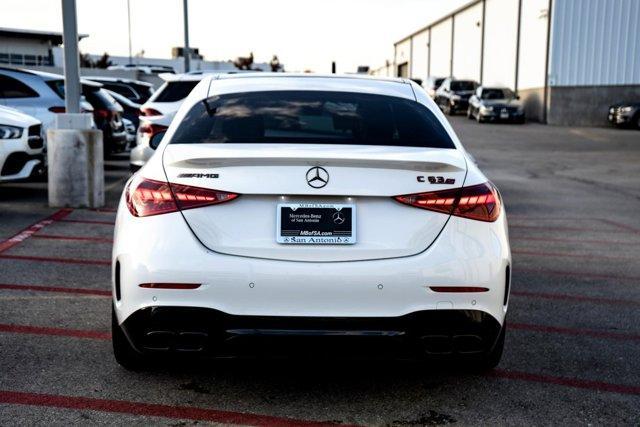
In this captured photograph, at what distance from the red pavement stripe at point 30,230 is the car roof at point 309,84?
11.9ft

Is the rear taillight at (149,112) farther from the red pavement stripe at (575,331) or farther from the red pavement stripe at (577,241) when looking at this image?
the red pavement stripe at (575,331)

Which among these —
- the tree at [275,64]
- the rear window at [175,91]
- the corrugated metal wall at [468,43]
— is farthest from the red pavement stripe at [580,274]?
the tree at [275,64]

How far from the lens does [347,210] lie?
3.57 metres

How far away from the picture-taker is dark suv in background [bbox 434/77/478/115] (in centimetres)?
4281

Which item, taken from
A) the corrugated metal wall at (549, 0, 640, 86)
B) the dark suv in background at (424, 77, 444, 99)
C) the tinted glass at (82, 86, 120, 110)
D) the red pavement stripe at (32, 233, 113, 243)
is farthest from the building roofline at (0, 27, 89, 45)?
the red pavement stripe at (32, 233, 113, 243)

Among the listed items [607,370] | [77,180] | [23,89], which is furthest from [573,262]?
[23,89]

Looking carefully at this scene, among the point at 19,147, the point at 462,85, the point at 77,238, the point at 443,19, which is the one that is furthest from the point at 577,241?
the point at 443,19

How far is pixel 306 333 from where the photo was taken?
11.6ft

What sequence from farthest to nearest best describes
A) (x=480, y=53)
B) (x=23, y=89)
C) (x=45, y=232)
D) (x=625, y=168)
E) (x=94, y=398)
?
(x=480, y=53) → (x=625, y=168) → (x=23, y=89) → (x=45, y=232) → (x=94, y=398)

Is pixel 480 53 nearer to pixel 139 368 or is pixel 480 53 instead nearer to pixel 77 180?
pixel 77 180

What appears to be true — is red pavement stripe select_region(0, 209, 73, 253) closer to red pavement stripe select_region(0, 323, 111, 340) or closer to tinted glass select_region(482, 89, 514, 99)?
red pavement stripe select_region(0, 323, 111, 340)

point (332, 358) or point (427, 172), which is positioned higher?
point (427, 172)

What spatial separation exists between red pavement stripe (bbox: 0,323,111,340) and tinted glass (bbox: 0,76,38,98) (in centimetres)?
898

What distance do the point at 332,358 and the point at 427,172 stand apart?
90cm
